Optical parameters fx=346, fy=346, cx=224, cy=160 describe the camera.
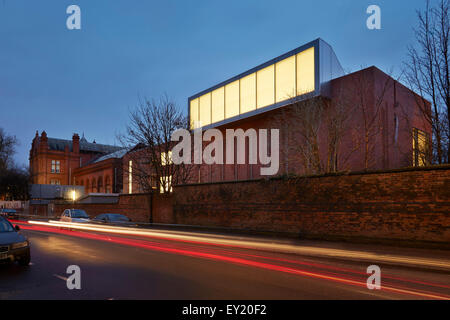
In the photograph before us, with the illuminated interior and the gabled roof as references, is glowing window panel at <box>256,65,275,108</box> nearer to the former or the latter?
the illuminated interior

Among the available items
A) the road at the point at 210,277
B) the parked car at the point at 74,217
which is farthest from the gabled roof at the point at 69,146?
the road at the point at 210,277

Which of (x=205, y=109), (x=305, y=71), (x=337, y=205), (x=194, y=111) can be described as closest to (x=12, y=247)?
(x=337, y=205)

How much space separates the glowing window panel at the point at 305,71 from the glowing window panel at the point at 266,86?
2.55 metres

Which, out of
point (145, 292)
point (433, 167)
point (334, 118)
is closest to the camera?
point (145, 292)

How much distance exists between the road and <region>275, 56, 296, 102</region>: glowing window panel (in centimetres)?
1582

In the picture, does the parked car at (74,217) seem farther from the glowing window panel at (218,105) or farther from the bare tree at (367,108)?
the bare tree at (367,108)

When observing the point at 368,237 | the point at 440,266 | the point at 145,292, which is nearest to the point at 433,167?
the point at 368,237

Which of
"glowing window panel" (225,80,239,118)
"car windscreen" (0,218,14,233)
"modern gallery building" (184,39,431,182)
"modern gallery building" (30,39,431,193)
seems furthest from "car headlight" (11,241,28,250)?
"glowing window panel" (225,80,239,118)

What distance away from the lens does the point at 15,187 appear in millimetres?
65000

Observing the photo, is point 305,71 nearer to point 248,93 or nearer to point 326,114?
point 326,114

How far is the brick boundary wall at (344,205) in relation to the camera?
41.5 ft

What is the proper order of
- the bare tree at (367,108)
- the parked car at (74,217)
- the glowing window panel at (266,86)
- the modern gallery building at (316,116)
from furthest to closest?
the glowing window panel at (266,86), the parked car at (74,217), the bare tree at (367,108), the modern gallery building at (316,116)
